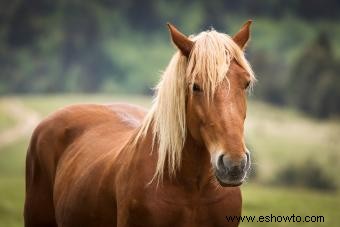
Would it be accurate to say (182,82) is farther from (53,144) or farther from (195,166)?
(53,144)

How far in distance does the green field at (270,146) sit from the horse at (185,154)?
8.44m

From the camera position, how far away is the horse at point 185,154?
3412 mm

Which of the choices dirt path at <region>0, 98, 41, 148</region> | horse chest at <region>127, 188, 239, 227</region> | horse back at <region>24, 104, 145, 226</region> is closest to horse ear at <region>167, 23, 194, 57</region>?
horse chest at <region>127, 188, 239, 227</region>

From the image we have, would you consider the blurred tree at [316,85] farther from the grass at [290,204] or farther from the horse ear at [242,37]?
the horse ear at [242,37]

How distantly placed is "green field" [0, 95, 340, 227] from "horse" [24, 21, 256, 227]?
27.7 ft

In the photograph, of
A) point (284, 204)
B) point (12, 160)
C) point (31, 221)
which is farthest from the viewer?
point (12, 160)

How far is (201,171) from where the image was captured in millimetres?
3793

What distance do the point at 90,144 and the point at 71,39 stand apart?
46.2 ft

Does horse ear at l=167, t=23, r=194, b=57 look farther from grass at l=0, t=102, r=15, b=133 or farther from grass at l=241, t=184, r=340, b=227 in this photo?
grass at l=0, t=102, r=15, b=133

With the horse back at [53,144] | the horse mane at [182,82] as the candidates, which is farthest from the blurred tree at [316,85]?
the horse mane at [182,82]

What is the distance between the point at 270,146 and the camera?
15.3m

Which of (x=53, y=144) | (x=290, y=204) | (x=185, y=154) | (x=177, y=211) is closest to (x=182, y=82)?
(x=185, y=154)

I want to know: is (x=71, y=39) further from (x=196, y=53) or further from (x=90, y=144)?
(x=196, y=53)

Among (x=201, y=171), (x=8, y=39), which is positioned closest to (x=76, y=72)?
(x=8, y=39)
